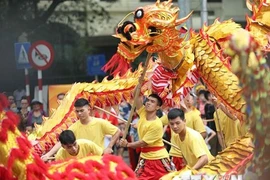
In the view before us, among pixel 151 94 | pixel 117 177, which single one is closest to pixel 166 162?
pixel 151 94

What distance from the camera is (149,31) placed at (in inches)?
320

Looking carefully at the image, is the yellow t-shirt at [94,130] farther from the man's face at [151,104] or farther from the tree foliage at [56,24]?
the tree foliage at [56,24]

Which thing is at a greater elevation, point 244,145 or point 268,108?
point 268,108

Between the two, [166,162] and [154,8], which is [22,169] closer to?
[154,8]

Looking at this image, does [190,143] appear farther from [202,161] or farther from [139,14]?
[139,14]

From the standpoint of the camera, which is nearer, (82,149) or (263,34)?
(263,34)

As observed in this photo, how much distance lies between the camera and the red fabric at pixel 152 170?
9.52 meters

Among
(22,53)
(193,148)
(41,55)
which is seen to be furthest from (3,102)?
(22,53)

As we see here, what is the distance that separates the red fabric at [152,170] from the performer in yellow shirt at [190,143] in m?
0.92

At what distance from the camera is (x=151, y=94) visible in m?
9.21

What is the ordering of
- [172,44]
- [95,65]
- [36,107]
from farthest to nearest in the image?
[95,65], [36,107], [172,44]

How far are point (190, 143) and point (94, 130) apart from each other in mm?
1653

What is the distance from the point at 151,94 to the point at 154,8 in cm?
126

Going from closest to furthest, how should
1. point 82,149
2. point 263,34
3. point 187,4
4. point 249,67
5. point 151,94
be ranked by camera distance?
1. point 249,67
2. point 263,34
3. point 82,149
4. point 151,94
5. point 187,4
